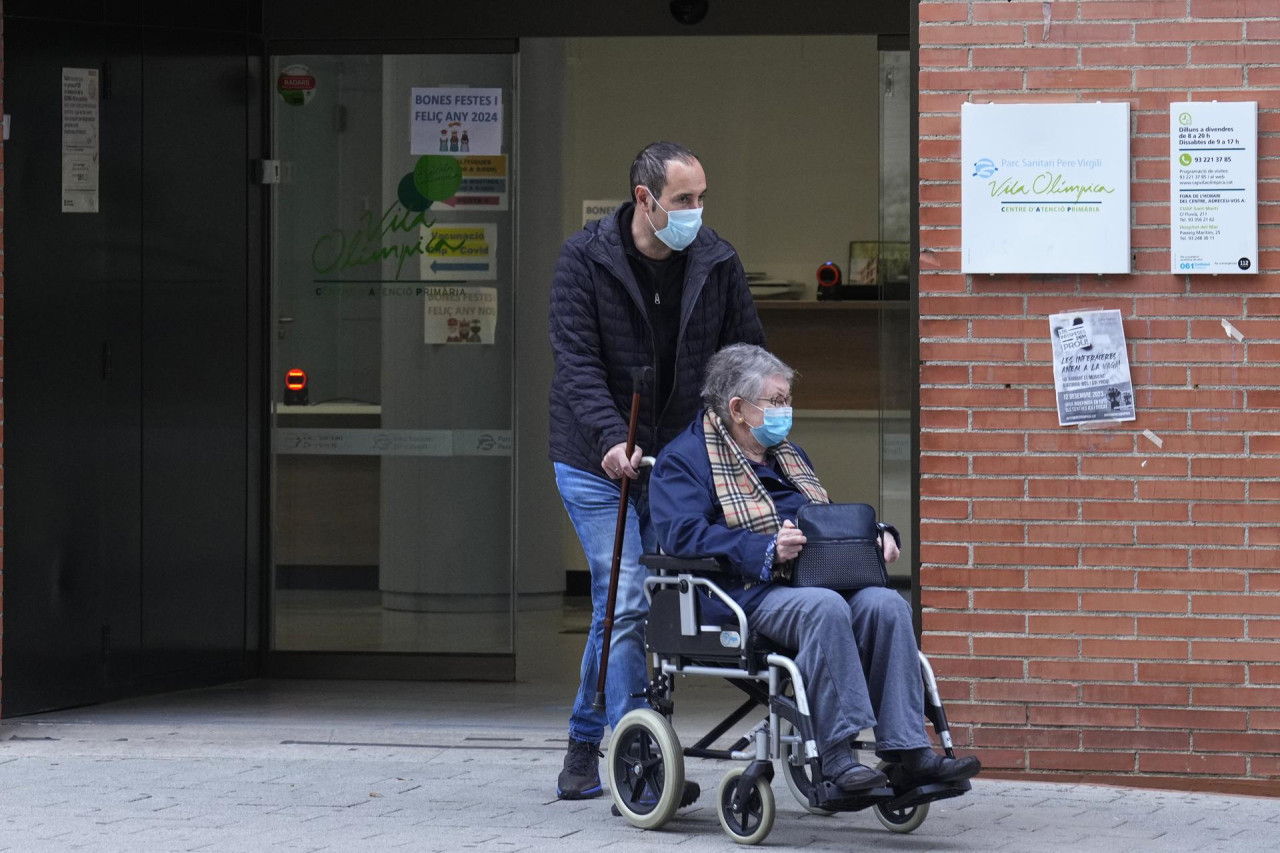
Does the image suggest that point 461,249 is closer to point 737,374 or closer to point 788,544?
point 737,374

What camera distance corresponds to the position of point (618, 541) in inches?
223

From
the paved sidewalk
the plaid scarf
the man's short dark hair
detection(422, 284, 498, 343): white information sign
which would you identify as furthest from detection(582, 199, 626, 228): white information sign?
the plaid scarf

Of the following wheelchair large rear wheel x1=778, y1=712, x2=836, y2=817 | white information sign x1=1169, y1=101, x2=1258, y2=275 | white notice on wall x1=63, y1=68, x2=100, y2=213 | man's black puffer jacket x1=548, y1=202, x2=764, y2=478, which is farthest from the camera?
white notice on wall x1=63, y1=68, x2=100, y2=213

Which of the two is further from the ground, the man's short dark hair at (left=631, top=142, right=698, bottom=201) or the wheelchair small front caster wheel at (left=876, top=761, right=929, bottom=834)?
the man's short dark hair at (left=631, top=142, right=698, bottom=201)

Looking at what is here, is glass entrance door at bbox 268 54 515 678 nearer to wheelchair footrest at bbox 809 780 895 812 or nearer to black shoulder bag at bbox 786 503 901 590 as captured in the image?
black shoulder bag at bbox 786 503 901 590

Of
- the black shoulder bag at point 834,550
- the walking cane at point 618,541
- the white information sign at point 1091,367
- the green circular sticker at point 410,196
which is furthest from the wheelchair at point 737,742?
the green circular sticker at point 410,196

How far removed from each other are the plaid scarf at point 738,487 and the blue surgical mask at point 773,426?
0.25 feet

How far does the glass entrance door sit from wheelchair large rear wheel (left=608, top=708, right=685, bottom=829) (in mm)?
3104

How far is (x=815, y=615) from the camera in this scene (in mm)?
5176

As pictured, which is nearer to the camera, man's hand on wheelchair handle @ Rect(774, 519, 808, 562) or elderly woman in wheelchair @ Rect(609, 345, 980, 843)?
elderly woman in wheelchair @ Rect(609, 345, 980, 843)

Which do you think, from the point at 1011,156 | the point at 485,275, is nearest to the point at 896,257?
the point at 485,275

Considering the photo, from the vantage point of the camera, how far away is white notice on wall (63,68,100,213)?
7473 mm

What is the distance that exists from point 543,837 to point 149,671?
3113 millimetres

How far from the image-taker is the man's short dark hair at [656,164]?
5.76 meters
